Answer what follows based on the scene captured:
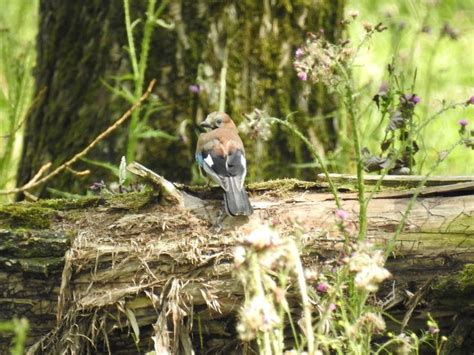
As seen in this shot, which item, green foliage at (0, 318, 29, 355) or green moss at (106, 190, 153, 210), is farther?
green moss at (106, 190, 153, 210)

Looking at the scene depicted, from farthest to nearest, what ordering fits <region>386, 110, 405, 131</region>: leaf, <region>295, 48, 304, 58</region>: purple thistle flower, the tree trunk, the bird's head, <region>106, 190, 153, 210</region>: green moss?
the tree trunk < the bird's head < <region>386, 110, 405, 131</region>: leaf < <region>106, 190, 153, 210</region>: green moss < <region>295, 48, 304, 58</region>: purple thistle flower

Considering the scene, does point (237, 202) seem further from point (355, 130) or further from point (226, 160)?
point (355, 130)

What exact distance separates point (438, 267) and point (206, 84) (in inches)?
98.6

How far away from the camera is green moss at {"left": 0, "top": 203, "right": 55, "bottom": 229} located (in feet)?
13.3

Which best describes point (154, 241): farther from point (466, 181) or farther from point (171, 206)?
point (466, 181)

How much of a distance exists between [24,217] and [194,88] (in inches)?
79.4

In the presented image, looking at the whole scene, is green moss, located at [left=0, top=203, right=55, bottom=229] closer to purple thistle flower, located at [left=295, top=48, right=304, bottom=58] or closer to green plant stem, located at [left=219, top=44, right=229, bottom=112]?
purple thistle flower, located at [left=295, top=48, right=304, bottom=58]

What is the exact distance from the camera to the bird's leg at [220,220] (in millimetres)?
4008

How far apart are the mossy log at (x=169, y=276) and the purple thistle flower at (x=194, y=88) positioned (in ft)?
6.29

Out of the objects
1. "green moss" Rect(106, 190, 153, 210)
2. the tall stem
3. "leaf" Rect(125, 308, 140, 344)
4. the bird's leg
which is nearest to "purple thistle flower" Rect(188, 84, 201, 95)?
"green moss" Rect(106, 190, 153, 210)

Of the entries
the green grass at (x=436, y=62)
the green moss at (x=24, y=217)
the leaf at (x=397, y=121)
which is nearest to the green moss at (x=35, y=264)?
the green moss at (x=24, y=217)

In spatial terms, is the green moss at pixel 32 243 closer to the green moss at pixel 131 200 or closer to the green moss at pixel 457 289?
the green moss at pixel 131 200

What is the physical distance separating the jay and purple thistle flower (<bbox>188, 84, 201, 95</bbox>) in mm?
670

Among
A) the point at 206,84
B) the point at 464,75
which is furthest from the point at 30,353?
the point at 464,75
